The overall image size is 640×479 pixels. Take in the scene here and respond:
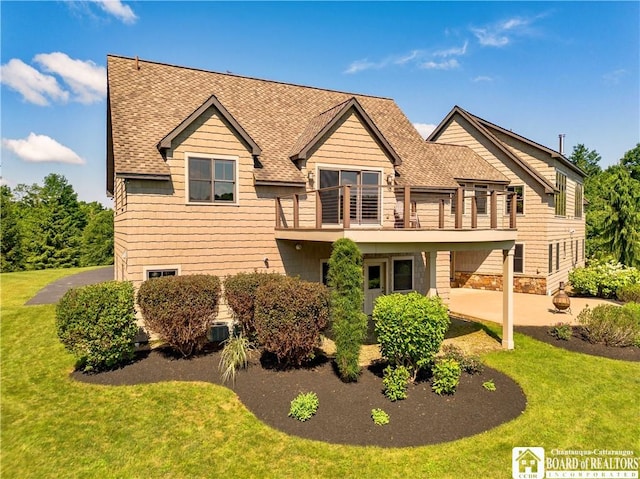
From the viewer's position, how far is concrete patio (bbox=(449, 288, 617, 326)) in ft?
46.8

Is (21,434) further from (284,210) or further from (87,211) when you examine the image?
(87,211)

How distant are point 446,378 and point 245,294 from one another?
5.77m

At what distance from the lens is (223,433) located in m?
6.54

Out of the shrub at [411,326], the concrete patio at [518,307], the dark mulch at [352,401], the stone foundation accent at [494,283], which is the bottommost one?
the dark mulch at [352,401]

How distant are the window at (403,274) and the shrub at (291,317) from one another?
6.84 m

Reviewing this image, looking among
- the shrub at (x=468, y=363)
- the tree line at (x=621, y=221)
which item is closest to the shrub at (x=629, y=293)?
the tree line at (x=621, y=221)

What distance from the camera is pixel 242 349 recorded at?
9164 millimetres

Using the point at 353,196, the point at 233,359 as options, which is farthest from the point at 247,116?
the point at 233,359

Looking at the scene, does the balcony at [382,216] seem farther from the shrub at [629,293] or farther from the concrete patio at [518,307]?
the shrub at [629,293]

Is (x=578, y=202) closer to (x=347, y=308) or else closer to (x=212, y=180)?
(x=347, y=308)

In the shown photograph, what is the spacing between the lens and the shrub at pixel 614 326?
10.9 m

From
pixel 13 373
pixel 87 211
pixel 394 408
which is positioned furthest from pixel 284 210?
pixel 87 211

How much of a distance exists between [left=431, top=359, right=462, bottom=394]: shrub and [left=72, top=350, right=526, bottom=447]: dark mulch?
0.56 feet

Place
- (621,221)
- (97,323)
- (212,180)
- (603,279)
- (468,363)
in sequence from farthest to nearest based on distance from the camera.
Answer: (621,221)
(603,279)
(212,180)
(468,363)
(97,323)
